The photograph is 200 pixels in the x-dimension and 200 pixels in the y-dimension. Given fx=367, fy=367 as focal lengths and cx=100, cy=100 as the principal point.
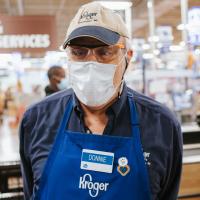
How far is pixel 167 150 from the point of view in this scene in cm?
149

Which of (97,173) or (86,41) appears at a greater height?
(86,41)

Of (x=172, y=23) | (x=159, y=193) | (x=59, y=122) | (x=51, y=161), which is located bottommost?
(x=159, y=193)

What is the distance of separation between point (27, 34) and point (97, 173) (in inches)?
196

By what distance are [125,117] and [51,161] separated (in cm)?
35

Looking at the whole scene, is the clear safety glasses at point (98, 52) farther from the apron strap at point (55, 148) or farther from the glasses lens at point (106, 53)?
the apron strap at point (55, 148)

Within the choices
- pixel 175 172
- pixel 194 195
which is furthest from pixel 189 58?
pixel 175 172

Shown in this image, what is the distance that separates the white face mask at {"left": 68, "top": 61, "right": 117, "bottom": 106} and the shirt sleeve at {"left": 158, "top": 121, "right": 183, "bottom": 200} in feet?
1.09

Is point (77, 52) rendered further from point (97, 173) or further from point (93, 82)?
point (97, 173)

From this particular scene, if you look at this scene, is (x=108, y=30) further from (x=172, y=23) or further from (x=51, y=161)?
(x=172, y=23)

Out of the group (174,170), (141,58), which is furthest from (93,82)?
(141,58)

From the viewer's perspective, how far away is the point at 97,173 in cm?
142

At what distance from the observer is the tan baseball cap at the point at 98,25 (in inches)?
55.4

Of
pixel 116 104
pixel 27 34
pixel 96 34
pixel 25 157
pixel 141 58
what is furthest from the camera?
pixel 141 58

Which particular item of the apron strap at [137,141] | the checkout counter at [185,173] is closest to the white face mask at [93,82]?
the apron strap at [137,141]
